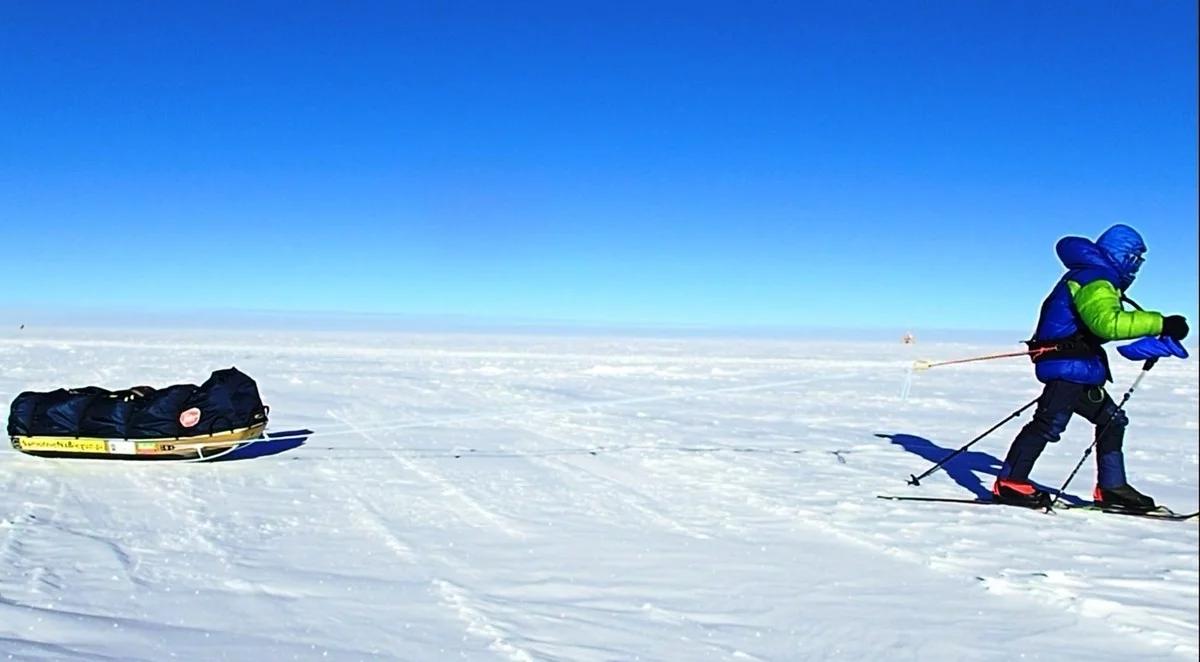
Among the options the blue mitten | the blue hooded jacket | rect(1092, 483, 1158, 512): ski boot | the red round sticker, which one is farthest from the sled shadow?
the blue mitten

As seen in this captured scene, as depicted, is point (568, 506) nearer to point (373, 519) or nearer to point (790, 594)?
point (373, 519)

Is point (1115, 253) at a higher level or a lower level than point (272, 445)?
higher

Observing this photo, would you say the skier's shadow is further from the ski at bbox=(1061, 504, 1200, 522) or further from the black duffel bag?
the black duffel bag

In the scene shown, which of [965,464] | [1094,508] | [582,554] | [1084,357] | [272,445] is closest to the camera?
[582,554]

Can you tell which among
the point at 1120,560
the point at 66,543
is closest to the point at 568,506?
the point at 66,543

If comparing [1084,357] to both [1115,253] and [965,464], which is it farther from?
[965,464]

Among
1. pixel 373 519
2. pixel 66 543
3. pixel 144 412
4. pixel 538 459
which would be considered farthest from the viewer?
pixel 538 459

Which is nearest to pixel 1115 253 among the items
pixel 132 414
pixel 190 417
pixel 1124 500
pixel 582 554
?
pixel 1124 500

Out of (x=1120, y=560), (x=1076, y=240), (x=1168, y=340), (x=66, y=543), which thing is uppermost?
(x=1076, y=240)
